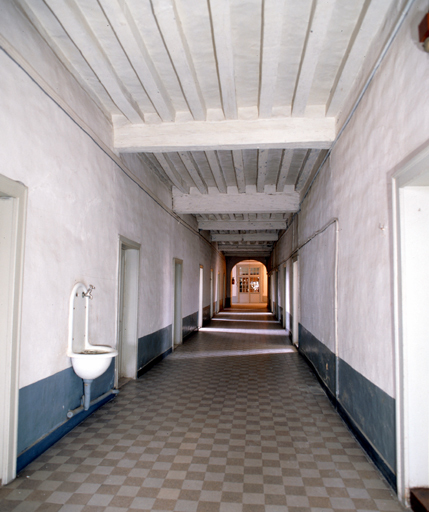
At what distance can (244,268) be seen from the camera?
28328 mm

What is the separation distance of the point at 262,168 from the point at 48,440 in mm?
4766

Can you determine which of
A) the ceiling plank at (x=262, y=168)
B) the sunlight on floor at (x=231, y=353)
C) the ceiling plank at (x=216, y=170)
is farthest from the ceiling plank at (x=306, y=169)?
the sunlight on floor at (x=231, y=353)

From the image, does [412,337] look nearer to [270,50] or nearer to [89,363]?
[270,50]

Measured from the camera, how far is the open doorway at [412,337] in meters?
2.38

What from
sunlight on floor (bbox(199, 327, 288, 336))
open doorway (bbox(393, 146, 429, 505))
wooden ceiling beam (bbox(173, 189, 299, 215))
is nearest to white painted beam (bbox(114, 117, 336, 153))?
open doorway (bbox(393, 146, 429, 505))

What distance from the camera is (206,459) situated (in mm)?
3023

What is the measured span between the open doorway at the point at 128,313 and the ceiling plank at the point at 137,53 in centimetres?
212

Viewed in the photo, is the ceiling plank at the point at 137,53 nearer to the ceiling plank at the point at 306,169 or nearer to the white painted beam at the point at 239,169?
the white painted beam at the point at 239,169

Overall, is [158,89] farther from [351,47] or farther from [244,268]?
[244,268]

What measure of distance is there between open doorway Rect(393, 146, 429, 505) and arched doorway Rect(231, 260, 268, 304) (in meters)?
25.7

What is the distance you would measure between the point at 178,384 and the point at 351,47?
450 centimetres

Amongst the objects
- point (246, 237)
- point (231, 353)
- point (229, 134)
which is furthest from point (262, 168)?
point (246, 237)

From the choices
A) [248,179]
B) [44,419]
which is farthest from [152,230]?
[44,419]

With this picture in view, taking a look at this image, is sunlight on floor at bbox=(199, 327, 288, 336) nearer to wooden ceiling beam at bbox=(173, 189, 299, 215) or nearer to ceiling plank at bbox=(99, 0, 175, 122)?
wooden ceiling beam at bbox=(173, 189, 299, 215)
